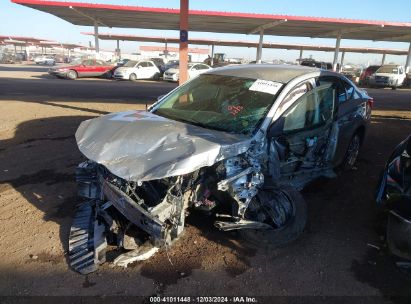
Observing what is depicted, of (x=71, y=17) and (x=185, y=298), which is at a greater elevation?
(x=71, y=17)

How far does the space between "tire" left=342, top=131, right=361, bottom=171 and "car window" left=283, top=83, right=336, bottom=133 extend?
3.30ft

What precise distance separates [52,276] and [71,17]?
30272 millimetres

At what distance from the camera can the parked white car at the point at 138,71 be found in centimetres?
2455

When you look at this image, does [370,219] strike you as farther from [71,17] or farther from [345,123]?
[71,17]

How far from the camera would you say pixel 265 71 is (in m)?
4.58

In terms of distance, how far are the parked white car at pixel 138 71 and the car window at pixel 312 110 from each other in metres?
21.4

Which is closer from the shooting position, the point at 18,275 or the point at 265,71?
the point at 18,275

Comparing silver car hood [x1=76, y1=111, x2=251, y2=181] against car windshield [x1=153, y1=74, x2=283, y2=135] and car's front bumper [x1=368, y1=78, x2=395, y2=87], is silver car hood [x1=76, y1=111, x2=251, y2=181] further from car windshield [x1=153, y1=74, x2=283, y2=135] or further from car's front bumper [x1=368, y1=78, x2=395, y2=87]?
car's front bumper [x1=368, y1=78, x2=395, y2=87]

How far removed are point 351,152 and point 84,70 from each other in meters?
22.2

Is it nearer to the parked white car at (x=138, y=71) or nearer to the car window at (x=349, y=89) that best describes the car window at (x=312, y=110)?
the car window at (x=349, y=89)

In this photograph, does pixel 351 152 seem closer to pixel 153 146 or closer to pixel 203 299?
pixel 153 146

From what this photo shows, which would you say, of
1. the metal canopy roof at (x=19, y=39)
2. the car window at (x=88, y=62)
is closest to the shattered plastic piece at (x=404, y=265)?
the car window at (x=88, y=62)

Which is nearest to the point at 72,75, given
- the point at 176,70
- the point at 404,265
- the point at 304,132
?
the point at 176,70

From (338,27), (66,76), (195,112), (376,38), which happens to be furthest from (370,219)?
(376,38)
